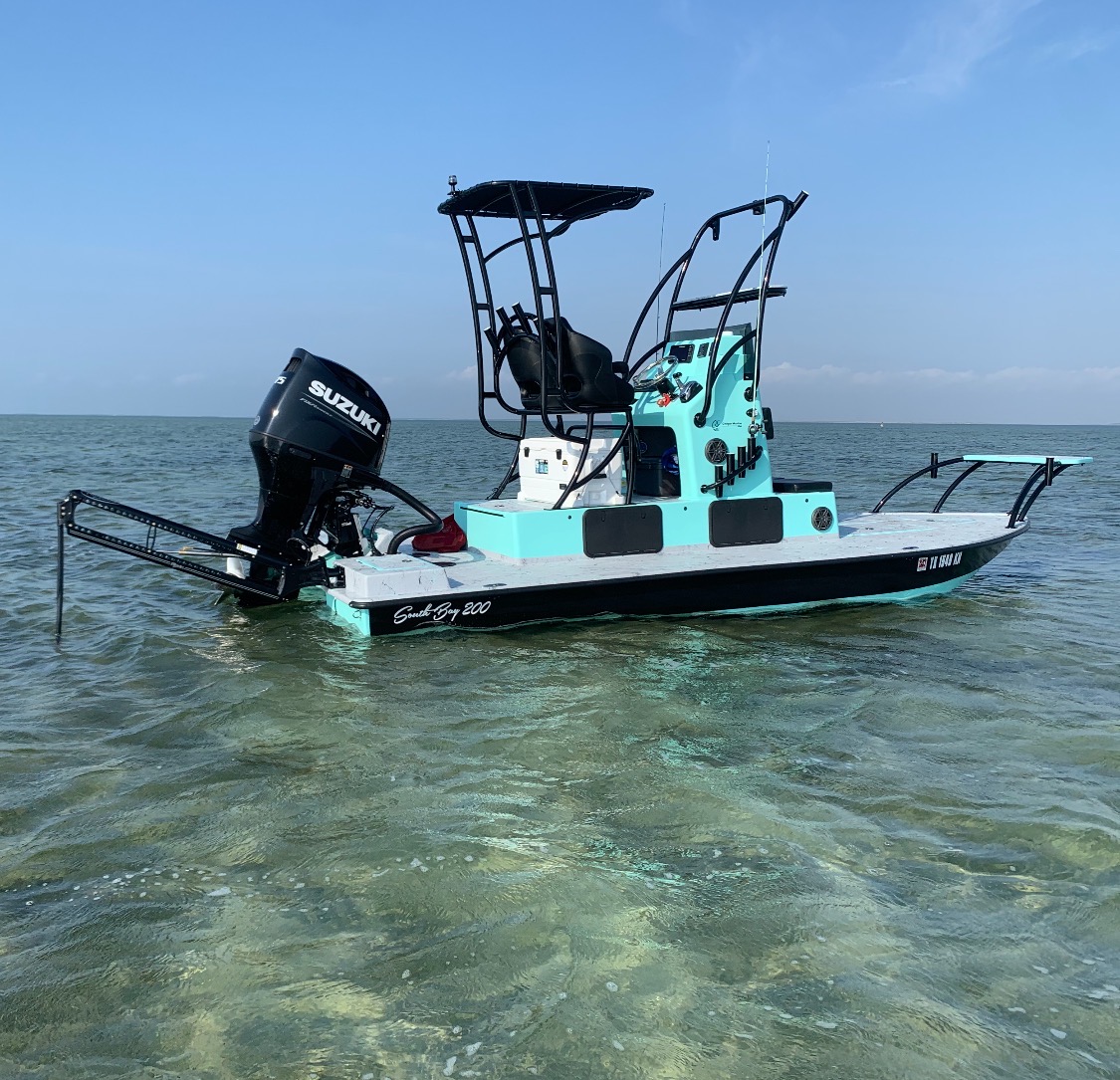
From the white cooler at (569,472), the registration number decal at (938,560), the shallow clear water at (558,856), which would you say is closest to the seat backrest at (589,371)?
the white cooler at (569,472)

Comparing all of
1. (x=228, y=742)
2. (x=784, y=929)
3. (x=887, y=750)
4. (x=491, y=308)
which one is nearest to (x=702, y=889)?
(x=784, y=929)

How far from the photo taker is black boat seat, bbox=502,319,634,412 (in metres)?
8.20

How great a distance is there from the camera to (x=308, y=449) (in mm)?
7855

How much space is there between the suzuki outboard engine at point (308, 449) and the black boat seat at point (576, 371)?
1.34 m

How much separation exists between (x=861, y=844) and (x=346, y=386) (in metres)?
5.46

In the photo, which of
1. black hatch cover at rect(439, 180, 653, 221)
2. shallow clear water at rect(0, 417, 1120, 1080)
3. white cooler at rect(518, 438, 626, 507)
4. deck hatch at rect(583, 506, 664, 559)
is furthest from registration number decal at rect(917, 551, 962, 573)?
black hatch cover at rect(439, 180, 653, 221)

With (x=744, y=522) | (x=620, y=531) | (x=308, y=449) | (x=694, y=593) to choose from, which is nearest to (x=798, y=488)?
(x=744, y=522)

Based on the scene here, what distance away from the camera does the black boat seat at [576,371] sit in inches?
323

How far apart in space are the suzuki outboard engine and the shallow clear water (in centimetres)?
88

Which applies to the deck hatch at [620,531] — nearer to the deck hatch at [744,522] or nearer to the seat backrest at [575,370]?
A: the deck hatch at [744,522]

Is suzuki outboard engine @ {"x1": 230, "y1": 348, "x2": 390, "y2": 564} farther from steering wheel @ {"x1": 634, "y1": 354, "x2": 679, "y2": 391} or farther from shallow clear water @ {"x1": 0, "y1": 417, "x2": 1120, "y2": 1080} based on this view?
steering wheel @ {"x1": 634, "y1": 354, "x2": 679, "y2": 391}

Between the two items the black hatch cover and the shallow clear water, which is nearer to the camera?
the shallow clear water

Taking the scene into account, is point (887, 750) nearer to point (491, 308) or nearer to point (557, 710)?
point (557, 710)

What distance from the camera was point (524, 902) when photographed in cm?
376
